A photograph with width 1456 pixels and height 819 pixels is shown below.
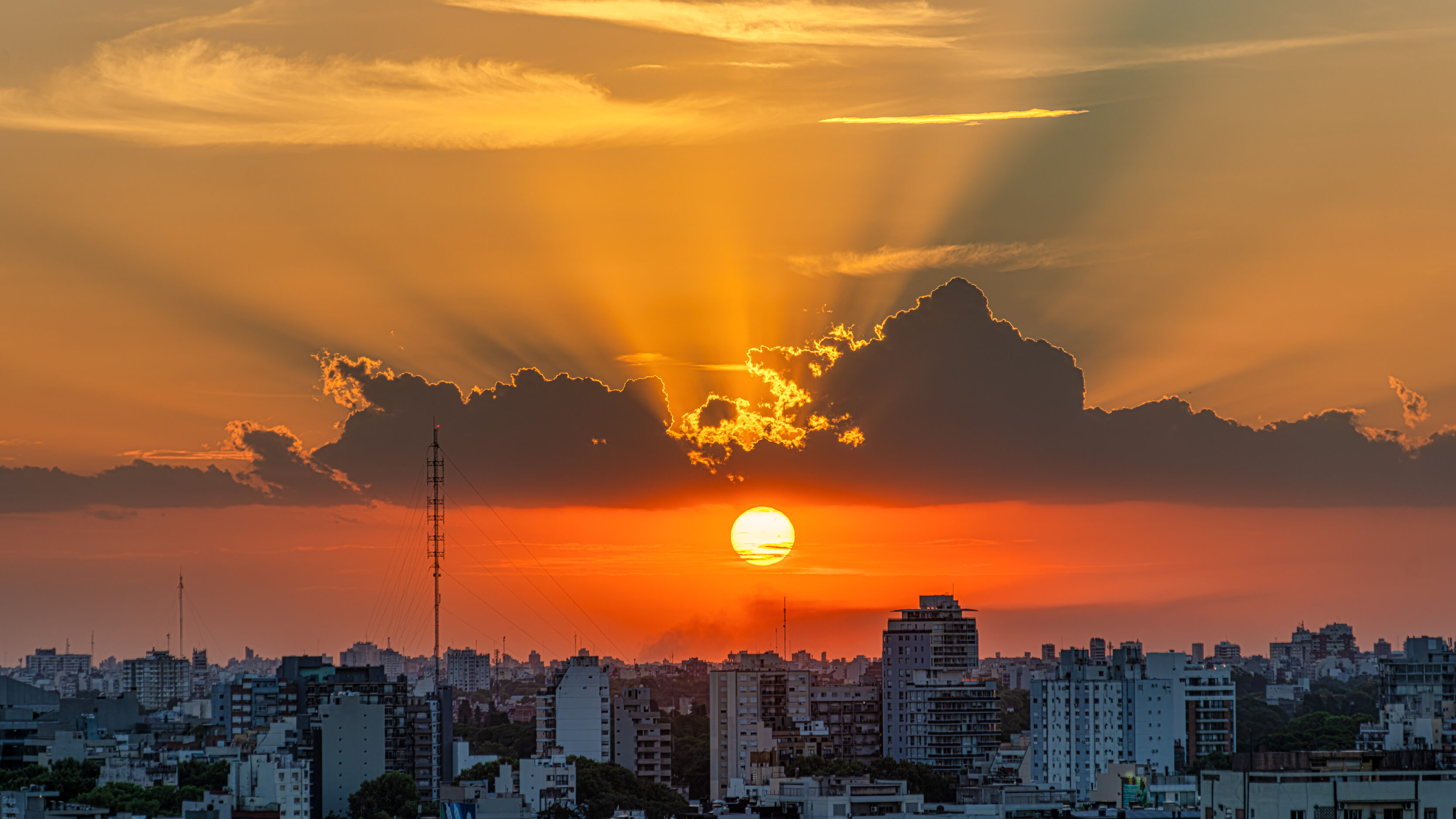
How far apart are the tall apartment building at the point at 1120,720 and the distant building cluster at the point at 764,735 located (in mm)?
98

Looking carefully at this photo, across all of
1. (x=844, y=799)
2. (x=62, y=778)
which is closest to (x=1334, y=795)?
(x=844, y=799)

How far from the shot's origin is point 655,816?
7300 cm

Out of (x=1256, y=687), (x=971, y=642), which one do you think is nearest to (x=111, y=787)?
(x=971, y=642)

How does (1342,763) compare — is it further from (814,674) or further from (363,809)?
(814,674)

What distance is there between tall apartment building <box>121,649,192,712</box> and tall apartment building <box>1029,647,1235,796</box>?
96895mm

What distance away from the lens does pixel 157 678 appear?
168 meters

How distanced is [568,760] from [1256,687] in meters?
80.1

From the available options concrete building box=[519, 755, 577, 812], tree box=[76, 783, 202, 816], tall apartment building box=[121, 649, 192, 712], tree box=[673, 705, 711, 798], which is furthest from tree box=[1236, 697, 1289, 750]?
tall apartment building box=[121, 649, 192, 712]

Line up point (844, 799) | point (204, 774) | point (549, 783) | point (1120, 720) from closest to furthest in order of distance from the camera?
1. point (844, 799)
2. point (549, 783)
3. point (204, 774)
4. point (1120, 720)

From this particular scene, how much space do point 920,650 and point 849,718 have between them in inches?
218

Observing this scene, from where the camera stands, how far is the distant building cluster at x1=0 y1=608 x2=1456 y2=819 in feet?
210

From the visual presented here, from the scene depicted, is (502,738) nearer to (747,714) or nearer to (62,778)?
(747,714)

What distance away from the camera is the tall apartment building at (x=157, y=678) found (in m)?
166

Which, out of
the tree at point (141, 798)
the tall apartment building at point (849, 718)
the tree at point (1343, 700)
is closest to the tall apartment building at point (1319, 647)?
the tree at point (1343, 700)
